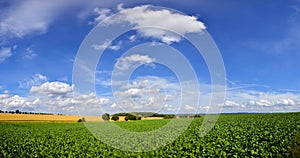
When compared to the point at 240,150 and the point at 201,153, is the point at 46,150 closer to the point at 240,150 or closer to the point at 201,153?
the point at 201,153

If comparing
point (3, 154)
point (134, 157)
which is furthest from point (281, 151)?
point (3, 154)

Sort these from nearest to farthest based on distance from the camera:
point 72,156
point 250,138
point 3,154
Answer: point 72,156
point 3,154
point 250,138

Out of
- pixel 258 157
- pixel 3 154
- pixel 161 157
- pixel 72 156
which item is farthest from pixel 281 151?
pixel 3 154

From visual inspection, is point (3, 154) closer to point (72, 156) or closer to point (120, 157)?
point (72, 156)

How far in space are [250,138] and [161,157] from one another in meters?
8.26

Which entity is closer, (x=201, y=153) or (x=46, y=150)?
(x=201, y=153)

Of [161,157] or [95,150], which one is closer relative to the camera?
[161,157]

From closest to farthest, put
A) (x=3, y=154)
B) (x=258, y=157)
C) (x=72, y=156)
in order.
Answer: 1. (x=258, y=157)
2. (x=72, y=156)
3. (x=3, y=154)

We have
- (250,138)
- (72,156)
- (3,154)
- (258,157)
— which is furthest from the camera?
(250,138)

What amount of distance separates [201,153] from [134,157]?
4.02 meters

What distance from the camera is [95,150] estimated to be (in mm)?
21047

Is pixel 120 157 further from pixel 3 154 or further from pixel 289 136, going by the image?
pixel 289 136

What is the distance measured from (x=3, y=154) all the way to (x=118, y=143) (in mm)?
7905

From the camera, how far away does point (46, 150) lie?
2256 cm
